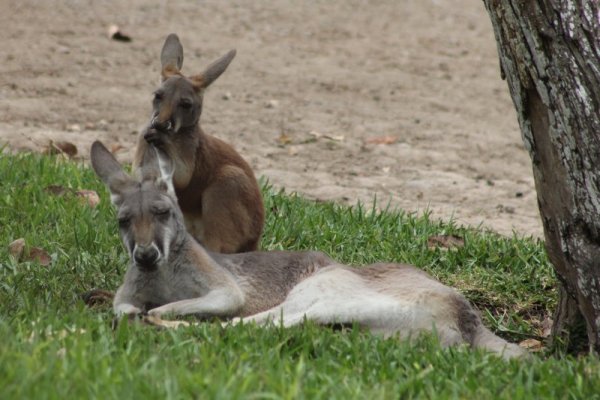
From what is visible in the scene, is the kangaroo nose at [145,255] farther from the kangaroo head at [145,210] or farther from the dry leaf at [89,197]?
the dry leaf at [89,197]

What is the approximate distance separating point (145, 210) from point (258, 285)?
2.54ft

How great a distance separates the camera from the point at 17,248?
683cm

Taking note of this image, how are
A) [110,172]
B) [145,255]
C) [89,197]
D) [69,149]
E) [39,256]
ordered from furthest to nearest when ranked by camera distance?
[69,149], [89,197], [39,256], [110,172], [145,255]

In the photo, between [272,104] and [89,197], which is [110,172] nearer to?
[89,197]

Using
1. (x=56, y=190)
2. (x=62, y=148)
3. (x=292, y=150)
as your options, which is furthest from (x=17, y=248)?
(x=292, y=150)

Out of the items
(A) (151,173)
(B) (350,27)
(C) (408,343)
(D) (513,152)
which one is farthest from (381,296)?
(B) (350,27)

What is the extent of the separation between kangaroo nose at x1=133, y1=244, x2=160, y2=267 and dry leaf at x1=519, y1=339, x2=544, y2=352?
6.69ft

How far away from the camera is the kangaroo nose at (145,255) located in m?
5.61

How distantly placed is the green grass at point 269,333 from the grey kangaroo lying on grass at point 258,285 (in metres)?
0.19

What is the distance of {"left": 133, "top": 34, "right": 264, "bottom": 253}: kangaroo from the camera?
686 cm

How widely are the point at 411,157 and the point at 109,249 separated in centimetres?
450

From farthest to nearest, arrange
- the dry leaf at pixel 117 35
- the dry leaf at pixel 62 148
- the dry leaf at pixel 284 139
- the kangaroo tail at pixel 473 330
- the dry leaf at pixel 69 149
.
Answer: the dry leaf at pixel 117 35
the dry leaf at pixel 284 139
the dry leaf at pixel 69 149
the dry leaf at pixel 62 148
the kangaroo tail at pixel 473 330

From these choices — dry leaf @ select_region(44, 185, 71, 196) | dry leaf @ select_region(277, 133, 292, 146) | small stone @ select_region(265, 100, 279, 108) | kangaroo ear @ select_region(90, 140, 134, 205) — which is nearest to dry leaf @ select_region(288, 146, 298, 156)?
dry leaf @ select_region(277, 133, 292, 146)

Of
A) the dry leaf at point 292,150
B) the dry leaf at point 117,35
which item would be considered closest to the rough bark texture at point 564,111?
the dry leaf at point 292,150
